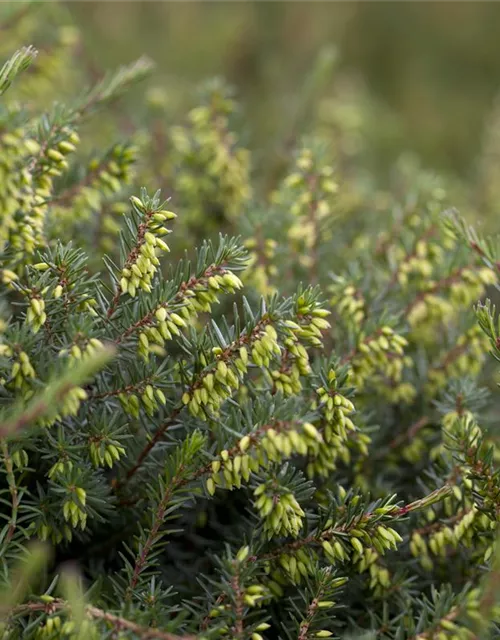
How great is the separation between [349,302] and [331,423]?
0.62ft

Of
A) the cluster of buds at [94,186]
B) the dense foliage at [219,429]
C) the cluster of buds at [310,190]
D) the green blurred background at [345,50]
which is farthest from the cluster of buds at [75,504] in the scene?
the green blurred background at [345,50]

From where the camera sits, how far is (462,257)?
2.74 feet

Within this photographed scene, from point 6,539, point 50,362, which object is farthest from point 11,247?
→ point 6,539

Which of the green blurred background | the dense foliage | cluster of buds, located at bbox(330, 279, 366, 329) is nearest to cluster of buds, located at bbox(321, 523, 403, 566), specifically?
the dense foliage

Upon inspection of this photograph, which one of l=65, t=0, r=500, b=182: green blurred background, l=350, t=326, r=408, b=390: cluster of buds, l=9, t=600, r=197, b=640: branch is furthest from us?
l=65, t=0, r=500, b=182: green blurred background

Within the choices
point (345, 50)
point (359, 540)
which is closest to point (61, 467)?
point (359, 540)

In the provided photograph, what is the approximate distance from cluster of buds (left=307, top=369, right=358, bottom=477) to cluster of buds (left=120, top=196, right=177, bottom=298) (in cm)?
18

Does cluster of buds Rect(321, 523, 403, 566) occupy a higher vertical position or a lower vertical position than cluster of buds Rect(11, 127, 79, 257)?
lower

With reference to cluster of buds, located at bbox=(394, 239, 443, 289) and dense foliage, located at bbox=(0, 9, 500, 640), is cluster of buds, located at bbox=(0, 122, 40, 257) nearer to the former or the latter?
dense foliage, located at bbox=(0, 9, 500, 640)

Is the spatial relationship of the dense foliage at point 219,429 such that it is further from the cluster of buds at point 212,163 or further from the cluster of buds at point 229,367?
the cluster of buds at point 212,163

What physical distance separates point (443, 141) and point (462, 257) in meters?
1.62

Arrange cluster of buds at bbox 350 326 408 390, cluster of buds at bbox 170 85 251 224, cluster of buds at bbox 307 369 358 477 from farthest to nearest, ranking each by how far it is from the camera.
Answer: cluster of buds at bbox 170 85 251 224 < cluster of buds at bbox 350 326 408 390 < cluster of buds at bbox 307 369 358 477

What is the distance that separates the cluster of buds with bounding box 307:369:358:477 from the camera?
61 cm

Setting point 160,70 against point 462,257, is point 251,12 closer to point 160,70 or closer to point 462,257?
point 160,70
